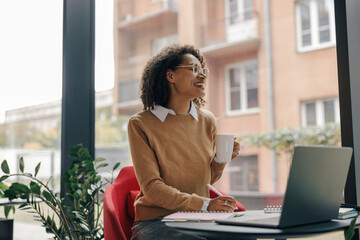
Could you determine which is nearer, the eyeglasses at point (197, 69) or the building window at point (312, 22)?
the eyeglasses at point (197, 69)

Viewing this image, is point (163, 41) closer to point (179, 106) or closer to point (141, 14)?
point (141, 14)

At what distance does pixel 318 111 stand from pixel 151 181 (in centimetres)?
236

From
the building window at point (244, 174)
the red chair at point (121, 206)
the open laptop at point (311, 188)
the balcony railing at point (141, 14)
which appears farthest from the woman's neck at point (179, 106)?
the building window at point (244, 174)

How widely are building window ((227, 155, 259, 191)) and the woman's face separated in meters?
2.88

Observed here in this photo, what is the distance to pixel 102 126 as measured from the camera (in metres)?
2.79

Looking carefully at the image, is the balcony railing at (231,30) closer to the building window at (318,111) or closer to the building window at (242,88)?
the building window at (242,88)

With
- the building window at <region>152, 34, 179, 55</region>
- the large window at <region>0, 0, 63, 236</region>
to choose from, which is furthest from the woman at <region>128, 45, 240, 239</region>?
the building window at <region>152, 34, 179, 55</region>

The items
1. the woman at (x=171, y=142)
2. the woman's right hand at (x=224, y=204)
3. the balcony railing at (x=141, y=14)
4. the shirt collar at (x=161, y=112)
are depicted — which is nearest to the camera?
the woman's right hand at (x=224, y=204)

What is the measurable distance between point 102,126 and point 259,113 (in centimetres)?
216

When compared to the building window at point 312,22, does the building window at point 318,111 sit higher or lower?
lower

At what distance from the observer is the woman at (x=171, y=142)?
1432mm

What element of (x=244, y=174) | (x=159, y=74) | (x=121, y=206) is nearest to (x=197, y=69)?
(x=159, y=74)

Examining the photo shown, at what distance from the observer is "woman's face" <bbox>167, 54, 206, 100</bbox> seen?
1.62 metres

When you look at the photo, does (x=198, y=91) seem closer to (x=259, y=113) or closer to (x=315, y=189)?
(x=315, y=189)
